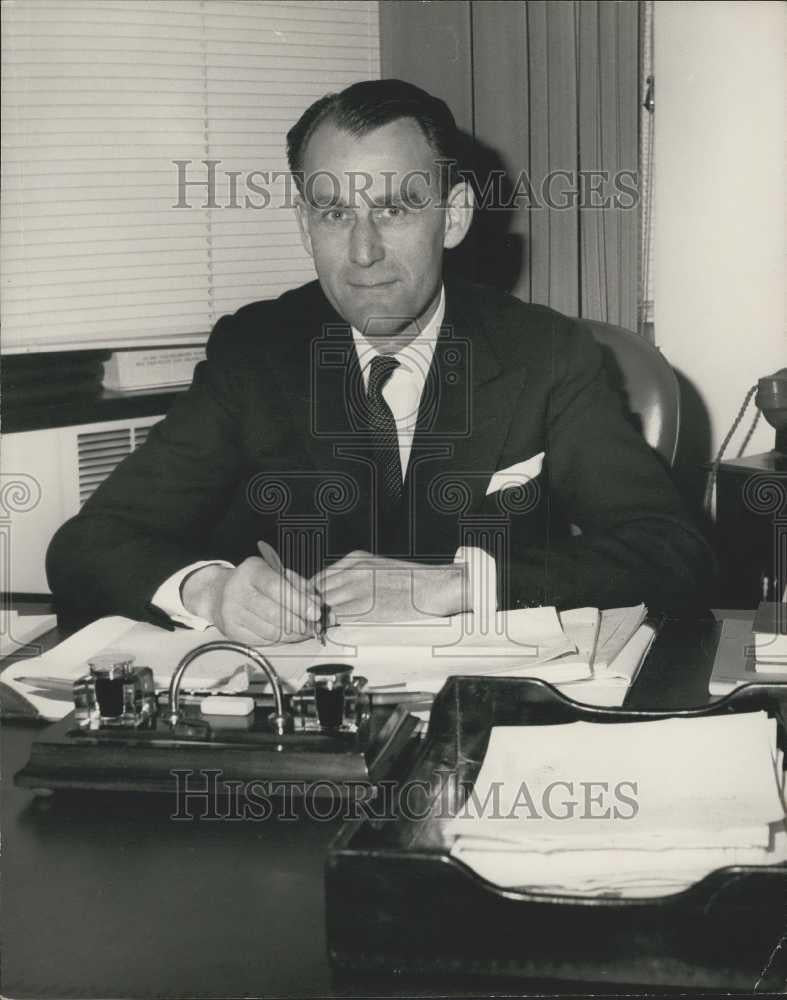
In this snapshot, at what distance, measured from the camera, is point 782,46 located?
2.52 m

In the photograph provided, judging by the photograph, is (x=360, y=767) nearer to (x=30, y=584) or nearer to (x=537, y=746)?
(x=537, y=746)

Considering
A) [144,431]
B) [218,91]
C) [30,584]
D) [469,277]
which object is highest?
[218,91]

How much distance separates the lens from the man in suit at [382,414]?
1.86 metres

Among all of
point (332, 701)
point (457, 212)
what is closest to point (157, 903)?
point (332, 701)

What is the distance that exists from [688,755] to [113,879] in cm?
45

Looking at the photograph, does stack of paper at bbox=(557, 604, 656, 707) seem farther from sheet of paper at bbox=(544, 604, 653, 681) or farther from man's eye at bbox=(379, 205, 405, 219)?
man's eye at bbox=(379, 205, 405, 219)

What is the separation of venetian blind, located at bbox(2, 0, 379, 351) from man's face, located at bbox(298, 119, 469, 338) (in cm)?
80

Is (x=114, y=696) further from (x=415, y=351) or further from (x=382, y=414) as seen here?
(x=415, y=351)

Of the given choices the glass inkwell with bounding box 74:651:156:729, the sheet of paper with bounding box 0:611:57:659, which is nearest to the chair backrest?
the sheet of paper with bounding box 0:611:57:659

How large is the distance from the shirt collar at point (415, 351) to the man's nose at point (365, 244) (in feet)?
0.42

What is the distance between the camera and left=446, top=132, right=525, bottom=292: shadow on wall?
2924mm

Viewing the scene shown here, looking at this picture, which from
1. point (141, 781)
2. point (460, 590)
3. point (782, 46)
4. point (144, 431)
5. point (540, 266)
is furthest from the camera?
point (540, 266)

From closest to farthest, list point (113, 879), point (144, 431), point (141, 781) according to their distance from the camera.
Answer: point (113, 879)
point (141, 781)
point (144, 431)

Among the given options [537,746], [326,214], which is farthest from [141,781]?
[326,214]
